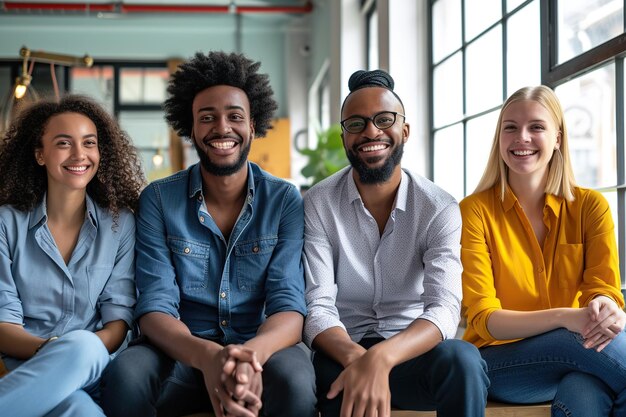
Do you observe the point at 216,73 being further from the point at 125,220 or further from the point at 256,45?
the point at 256,45

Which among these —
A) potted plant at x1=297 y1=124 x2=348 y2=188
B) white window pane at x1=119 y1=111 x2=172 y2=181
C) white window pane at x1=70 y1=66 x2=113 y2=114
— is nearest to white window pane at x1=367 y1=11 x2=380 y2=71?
potted plant at x1=297 y1=124 x2=348 y2=188

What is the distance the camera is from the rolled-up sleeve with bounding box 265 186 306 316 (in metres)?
1.97

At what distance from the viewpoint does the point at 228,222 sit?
2.13 m

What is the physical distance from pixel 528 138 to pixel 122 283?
1188 mm

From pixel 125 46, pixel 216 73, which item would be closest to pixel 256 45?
pixel 125 46

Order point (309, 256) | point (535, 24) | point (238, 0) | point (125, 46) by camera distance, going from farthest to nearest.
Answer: point (125, 46), point (238, 0), point (535, 24), point (309, 256)

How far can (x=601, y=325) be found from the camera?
1808 mm

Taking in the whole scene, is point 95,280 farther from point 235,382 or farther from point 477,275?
point 477,275

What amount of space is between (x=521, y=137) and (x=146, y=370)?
3.83 feet

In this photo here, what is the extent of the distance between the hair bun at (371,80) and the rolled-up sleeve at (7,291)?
105 cm

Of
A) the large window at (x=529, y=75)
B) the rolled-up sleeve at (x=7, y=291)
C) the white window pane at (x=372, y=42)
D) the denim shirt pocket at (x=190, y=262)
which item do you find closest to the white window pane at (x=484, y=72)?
the large window at (x=529, y=75)

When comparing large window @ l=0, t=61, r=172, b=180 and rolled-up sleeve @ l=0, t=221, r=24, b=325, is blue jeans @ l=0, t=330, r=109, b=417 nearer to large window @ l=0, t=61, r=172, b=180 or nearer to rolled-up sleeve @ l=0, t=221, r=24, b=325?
rolled-up sleeve @ l=0, t=221, r=24, b=325

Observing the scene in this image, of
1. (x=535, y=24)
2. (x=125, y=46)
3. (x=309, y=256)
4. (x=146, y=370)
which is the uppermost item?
(x=125, y=46)

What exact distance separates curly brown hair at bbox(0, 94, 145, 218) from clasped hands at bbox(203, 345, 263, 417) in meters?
0.64
